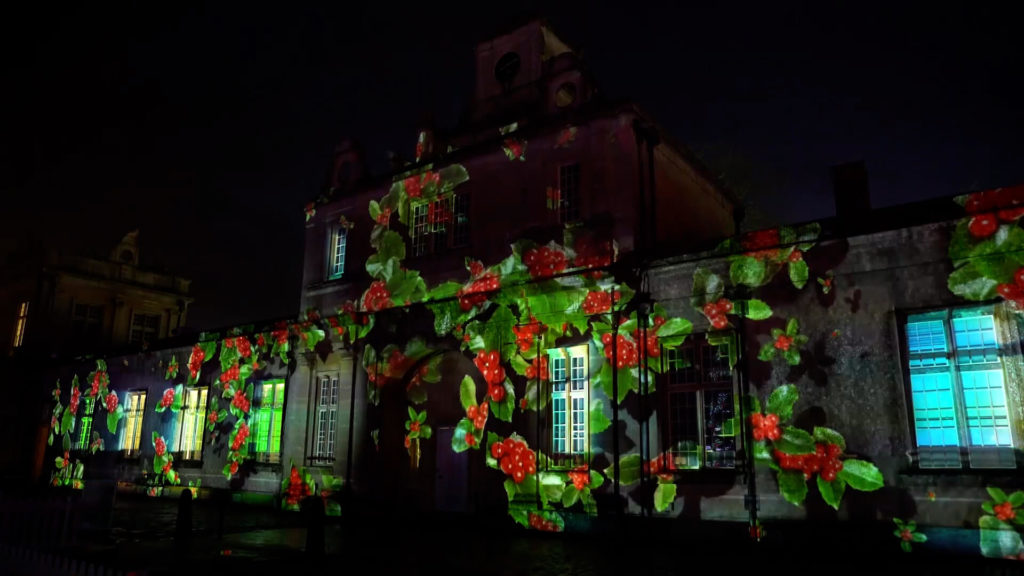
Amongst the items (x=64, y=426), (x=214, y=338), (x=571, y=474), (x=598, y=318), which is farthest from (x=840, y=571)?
(x=64, y=426)

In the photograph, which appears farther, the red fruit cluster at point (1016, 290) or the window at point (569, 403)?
the window at point (569, 403)

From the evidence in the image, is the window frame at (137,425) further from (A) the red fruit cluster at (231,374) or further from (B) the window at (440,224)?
(B) the window at (440,224)

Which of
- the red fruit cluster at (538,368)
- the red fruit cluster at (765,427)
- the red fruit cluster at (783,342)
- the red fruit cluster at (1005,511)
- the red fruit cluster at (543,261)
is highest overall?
the red fruit cluster at (543,261)

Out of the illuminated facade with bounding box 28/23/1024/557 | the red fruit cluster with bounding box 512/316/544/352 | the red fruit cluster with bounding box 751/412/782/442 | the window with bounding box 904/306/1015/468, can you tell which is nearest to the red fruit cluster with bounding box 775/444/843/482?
the illuminated facade with bounding box 28/23/1024/557

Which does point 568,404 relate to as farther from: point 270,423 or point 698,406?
point 270,423

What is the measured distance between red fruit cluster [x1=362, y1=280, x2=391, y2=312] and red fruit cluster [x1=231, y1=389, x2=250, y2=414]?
571 centimetres

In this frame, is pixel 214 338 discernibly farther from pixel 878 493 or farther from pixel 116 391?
pixel 878 493

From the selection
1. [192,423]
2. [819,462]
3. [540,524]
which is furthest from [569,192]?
[192,423]

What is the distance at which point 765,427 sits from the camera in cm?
1194

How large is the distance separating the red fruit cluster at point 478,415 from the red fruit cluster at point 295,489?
5.87 meters

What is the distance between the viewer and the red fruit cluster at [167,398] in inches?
940

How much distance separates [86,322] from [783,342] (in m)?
36.6

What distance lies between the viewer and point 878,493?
10789 mm

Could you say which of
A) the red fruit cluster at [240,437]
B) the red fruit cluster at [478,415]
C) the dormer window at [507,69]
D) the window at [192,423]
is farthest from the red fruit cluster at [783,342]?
the window at [192,423]
